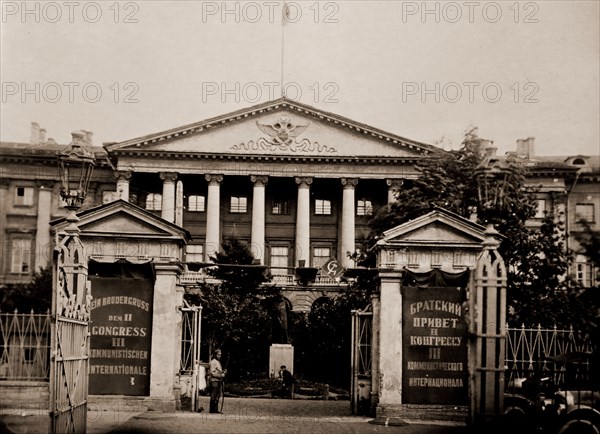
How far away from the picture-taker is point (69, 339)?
14484 mm

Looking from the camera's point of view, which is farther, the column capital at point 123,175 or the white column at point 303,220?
the column capital at point 123,175

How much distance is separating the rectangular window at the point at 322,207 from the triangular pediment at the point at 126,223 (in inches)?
2031

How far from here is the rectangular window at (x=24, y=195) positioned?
238 feet

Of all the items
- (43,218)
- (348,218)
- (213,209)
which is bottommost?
(43,218)

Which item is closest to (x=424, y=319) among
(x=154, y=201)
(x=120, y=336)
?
(x=120, y=336)

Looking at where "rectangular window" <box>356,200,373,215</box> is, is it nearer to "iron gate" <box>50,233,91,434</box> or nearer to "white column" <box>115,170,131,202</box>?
"white column" <box>115,170,131,202</box>

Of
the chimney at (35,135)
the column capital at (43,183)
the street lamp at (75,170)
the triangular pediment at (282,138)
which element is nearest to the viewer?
the street lamp at (75,170)

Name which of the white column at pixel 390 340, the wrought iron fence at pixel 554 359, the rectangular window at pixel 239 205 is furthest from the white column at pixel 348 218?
the white column at pixel 390 340

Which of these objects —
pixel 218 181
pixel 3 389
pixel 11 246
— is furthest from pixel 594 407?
pixel 11 246

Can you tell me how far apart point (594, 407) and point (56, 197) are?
197 ft

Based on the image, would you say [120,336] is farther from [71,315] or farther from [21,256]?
[21,256]

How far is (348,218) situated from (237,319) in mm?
25496

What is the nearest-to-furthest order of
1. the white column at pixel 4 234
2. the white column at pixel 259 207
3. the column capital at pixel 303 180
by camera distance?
the white column at pixel 4 234 → the white column at pixel 259 207 → the column capital at pixel 303 180

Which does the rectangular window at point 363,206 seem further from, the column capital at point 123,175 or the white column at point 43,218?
the white column at point 43,218
